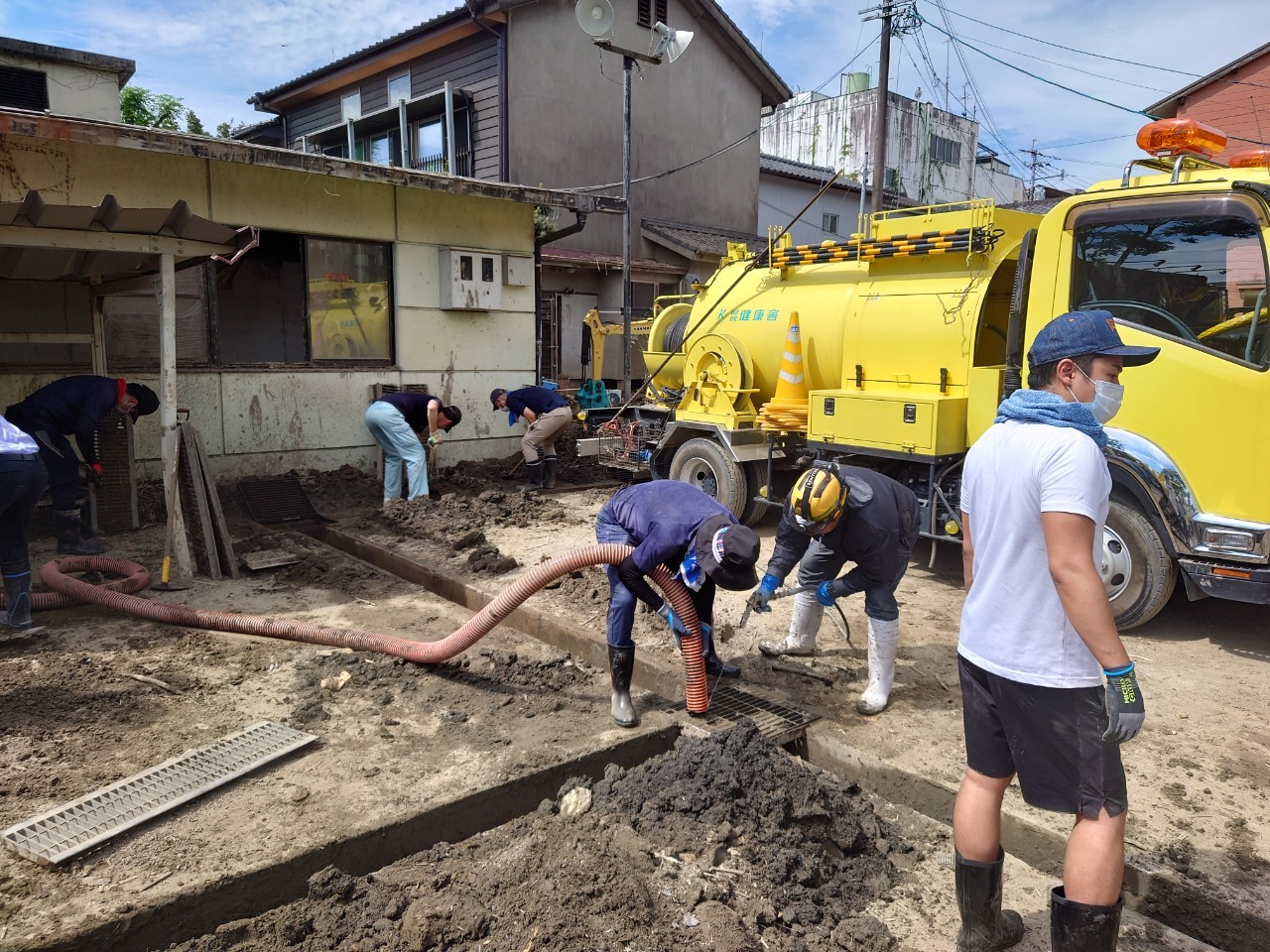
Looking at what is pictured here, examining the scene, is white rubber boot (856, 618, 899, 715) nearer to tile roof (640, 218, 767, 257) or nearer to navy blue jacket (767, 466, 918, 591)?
navy blue jacket (767, 466, 918, 591)

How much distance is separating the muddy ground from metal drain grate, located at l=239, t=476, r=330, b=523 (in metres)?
2.28

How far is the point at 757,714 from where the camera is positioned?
161 inches

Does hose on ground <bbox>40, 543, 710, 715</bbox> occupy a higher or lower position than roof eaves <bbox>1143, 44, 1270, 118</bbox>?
lower

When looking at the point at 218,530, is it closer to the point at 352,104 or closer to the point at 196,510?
the point at 196,510

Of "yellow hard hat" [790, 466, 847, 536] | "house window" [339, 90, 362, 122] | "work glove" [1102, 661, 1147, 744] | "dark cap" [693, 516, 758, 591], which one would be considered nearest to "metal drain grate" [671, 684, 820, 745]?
"dark cap" [693, 516, 758, 591]

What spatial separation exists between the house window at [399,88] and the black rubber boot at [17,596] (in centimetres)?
1399

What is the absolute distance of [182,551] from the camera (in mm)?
6035

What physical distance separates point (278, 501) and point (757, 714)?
6076mm

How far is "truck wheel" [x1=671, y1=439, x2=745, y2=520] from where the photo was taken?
7.73 metres

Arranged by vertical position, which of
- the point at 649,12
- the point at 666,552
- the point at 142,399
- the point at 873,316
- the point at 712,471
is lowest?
the point at 712,471

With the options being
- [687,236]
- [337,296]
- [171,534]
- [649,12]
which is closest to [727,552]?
[171,534]

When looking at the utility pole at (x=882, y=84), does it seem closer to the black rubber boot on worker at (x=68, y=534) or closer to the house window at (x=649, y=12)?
the house window at (x=649, y=12)

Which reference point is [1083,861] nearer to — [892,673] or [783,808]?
[783,808]

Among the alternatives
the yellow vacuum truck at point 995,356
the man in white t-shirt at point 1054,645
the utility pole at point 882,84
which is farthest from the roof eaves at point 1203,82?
the man in white t-shirt at point 1054,645
